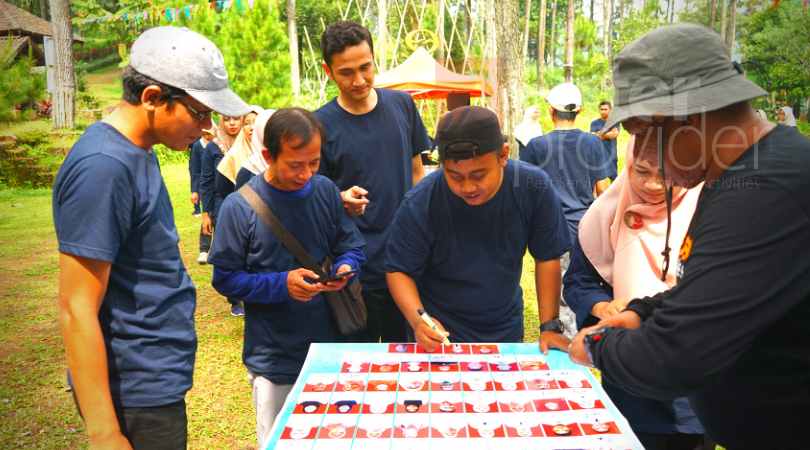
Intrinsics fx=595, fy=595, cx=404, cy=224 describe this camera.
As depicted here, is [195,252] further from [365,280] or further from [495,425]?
[495,425]

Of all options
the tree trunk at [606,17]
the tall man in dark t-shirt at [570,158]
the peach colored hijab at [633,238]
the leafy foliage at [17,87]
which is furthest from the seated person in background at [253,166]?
the tree trunk at [606,17]

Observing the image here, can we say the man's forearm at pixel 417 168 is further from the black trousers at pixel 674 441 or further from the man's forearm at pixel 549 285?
the black trousers at pixel 674 441

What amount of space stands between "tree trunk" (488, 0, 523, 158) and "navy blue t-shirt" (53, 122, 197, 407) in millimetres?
6708

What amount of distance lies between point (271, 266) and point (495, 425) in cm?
102

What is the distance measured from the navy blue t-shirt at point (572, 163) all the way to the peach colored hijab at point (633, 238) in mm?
2056

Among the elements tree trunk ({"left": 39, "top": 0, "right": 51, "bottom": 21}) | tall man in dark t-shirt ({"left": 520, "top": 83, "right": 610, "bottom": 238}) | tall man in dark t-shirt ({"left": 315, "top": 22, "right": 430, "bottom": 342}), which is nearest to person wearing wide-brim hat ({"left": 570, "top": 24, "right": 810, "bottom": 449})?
tall man in dark t-shirt ({"left": 315, "top": 22, "right": 430, "bottom": 342})

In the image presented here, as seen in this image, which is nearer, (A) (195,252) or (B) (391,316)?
(B) (391,316)

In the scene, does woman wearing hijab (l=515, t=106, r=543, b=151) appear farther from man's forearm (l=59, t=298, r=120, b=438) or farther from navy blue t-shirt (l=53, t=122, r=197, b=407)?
man's forearm (l=59, t=298, r=120, b=438)

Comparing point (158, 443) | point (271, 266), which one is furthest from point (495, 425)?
point (271, 266)

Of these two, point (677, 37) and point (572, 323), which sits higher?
point (677, 37)

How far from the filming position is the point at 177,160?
59.0ft

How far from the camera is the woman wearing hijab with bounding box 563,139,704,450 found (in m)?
1.70

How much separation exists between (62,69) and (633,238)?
692 inches

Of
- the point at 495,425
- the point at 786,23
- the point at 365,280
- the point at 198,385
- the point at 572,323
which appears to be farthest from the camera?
the point at 786,23
